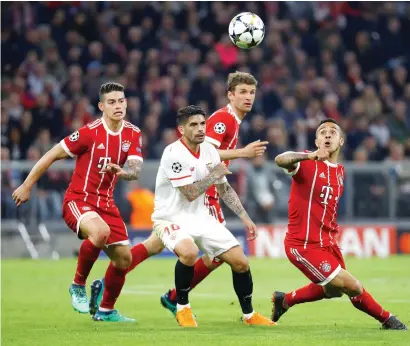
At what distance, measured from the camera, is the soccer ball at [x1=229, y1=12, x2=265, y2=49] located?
1092cm

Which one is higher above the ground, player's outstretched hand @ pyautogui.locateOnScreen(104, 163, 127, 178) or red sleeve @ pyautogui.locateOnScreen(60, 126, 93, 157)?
red sleeve @ pyautogui.locateOnScreen(60, 126, 93, 157)

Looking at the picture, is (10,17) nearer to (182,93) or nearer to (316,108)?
(182,93)

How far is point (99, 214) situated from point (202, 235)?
1.14m

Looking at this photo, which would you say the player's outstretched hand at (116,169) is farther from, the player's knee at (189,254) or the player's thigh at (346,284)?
the player's thigh at (346,284)

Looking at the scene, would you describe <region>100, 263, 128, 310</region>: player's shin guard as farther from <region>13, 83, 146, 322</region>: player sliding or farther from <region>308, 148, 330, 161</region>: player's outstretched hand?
<region>308, 148, 330, 161</region>: player's outstretched hand

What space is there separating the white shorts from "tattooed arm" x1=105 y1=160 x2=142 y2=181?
0.53m

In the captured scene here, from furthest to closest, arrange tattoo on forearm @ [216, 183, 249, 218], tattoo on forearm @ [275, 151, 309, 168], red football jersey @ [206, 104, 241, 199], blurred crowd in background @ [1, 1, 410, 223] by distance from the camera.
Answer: blurred crowd in background @ [1, 1, 410, 223] < red football jersey @ [206, 104, 241, 199] < tattoo on forearm @ [216, 183, 249, 218] < tattoo on forearm @ [275, 151, 309, 168]

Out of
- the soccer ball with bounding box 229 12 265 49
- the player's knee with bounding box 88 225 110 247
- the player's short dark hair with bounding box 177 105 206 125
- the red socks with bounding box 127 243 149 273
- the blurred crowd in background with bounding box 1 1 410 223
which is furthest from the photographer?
the blurred crowd in background with bounding box 1 1 410 223

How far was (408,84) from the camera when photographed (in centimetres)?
2402

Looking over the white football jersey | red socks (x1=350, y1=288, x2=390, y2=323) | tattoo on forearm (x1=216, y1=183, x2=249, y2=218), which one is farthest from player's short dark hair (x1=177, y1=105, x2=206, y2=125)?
red socks (x1=350, y1=288, x2=390, y2=323)

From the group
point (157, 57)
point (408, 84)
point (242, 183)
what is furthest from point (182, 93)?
point (408, 84)

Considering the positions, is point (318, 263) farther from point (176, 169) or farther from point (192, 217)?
point (176, 169)

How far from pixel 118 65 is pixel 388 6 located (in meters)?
7.27

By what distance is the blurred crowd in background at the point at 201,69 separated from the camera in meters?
19.8
